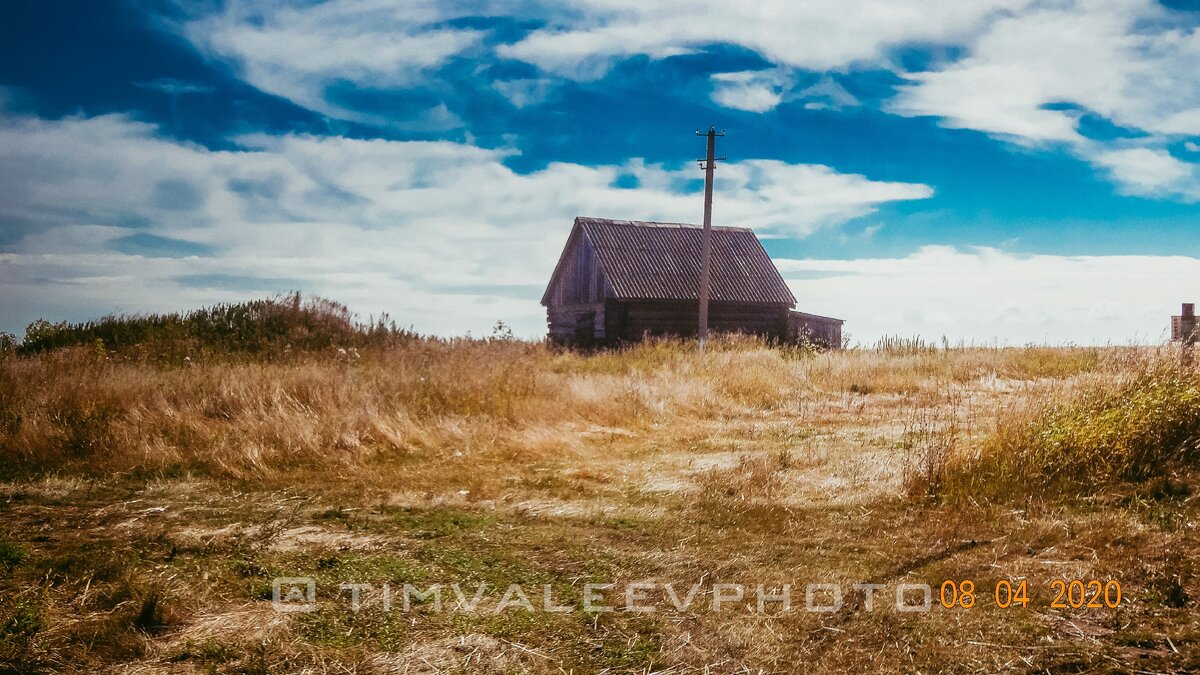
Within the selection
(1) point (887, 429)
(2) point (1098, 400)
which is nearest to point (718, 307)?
(1) point (887, 429)

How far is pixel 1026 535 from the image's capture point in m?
4.50

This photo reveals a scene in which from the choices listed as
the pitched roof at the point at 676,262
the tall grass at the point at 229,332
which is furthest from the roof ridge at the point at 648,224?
the tall grass at the point at 229,332

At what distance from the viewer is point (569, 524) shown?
16.3 ft

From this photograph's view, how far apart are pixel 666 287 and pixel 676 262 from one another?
5.26 ft

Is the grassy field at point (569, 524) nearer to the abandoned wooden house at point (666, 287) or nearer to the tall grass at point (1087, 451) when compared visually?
the tall grass at point (1087, 451)

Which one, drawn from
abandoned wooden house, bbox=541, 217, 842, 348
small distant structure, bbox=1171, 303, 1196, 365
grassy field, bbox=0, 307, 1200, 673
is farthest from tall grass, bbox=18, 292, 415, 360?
small distant structure, bbox=1171, 303, 1196, 365

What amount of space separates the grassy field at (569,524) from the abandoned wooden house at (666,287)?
14916 mm

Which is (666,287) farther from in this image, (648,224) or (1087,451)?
(1087,451)

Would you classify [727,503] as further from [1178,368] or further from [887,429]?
[1178,368]

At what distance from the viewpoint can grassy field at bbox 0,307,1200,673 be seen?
3229 mm
